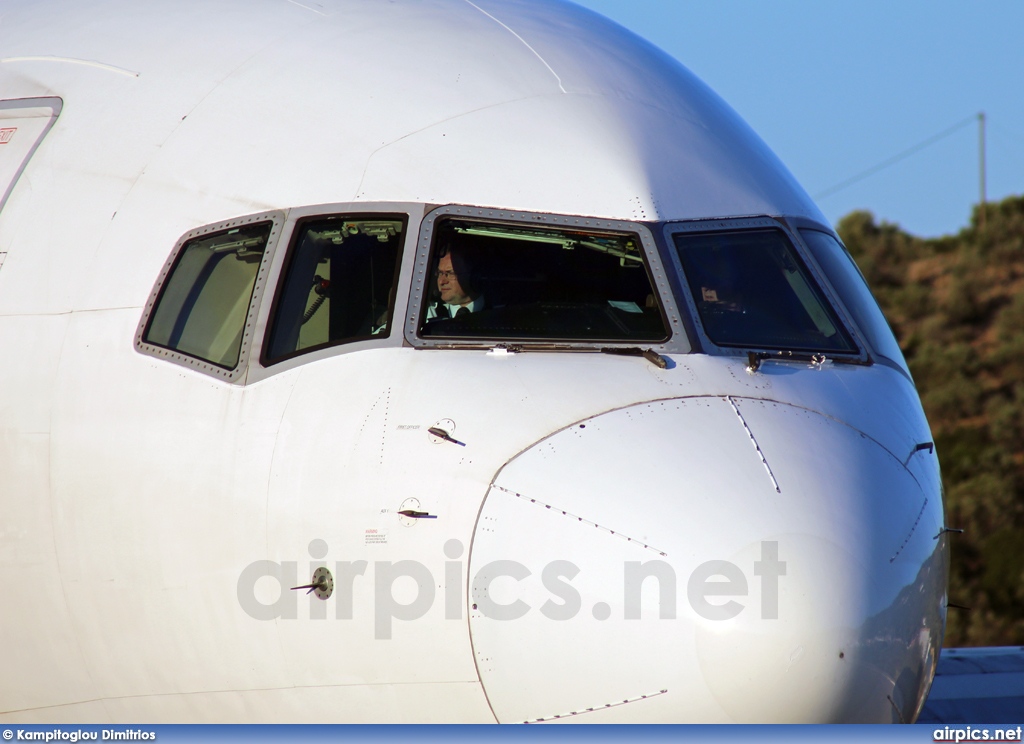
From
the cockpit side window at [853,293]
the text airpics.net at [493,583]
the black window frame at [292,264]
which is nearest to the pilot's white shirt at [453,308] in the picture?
the black window frame at [292,264]

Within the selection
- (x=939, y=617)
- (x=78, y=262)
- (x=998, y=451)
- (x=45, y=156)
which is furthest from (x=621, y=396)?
(x=998, y=451)

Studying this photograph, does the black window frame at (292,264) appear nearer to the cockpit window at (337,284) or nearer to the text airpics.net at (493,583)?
the cockpit window at (337,284)

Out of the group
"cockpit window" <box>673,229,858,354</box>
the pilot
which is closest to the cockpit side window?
"cockpit window" <box>673,229,858,354</box>

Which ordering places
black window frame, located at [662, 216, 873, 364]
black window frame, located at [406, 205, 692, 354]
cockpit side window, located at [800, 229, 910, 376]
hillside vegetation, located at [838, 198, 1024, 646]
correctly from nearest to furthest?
1. black window frame, located at [406, 205, 692, 354]
2. black window frame, located at [662, 216, 873, 364]
3. cockpit side window, located at [800, 229, 910, 376]
4. hillside vegetation, located at [838, 198, 1024, 646]

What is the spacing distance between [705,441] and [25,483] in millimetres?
3341

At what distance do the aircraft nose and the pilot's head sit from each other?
1.02 m

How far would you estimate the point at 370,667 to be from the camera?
5.75m

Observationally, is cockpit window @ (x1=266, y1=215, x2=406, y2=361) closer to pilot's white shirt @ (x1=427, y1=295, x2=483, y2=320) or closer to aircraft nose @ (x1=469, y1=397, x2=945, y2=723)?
pilot's white shirt @ (x1=427, y1=295, x2=483, y2=320)

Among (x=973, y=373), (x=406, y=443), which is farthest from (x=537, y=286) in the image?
(x=973, y=373)

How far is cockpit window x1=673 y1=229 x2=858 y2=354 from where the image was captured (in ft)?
21.1

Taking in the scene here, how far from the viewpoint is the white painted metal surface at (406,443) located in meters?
5.34

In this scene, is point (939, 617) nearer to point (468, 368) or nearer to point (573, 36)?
point (468, 368)

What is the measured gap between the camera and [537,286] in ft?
21.0

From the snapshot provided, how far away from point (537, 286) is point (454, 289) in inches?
15.7
